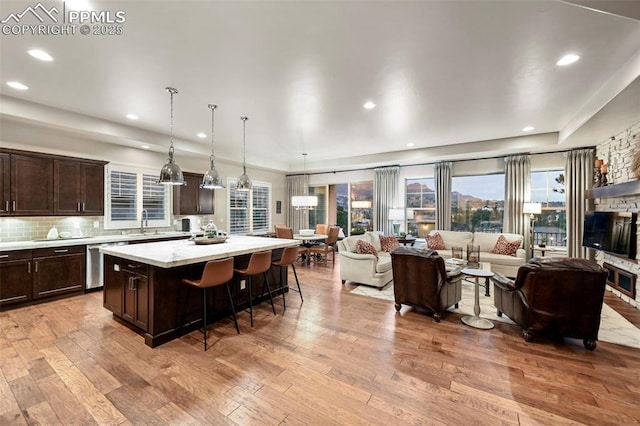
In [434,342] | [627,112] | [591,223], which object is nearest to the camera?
[434,342]

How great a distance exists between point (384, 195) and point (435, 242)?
2117mm

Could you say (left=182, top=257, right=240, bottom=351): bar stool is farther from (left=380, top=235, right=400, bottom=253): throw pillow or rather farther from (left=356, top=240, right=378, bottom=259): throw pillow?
(left=380, top=235, right=400, bottom=253): throw pillow

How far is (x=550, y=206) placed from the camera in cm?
647

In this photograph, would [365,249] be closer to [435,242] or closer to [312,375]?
[435,242]

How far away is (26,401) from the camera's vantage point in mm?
2105

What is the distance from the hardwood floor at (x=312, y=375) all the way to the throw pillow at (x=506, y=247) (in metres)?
3.04

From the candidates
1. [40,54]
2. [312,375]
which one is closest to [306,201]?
[312,375]

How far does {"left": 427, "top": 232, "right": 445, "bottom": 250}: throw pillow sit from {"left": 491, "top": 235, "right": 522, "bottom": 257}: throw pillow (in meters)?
1.08

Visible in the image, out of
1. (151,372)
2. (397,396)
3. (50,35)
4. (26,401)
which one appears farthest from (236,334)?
(50,35)

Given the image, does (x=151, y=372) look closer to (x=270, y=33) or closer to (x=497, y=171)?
(x=270, y=33)

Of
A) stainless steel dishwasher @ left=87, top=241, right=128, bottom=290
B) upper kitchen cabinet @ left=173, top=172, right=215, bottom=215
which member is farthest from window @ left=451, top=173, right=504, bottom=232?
stainless steel dishwasher @ left=87, top=241, right=128, bottom=290

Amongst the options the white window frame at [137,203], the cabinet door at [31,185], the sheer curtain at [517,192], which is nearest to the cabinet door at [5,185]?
the cabinet door at [31,185]

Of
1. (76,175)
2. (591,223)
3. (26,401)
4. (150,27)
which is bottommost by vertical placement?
(26,401)

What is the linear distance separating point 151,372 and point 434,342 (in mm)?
2852
